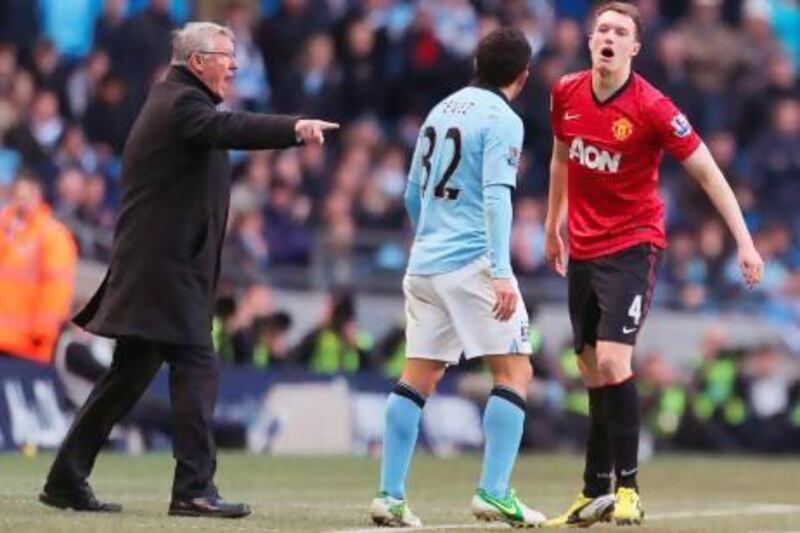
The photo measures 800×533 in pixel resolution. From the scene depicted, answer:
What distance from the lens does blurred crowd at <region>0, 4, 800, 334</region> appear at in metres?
22.7

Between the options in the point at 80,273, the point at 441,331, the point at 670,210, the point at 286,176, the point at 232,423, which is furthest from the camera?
the point at 670,210

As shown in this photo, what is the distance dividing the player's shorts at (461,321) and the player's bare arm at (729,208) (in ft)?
3.40

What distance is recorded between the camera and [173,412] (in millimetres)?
11914

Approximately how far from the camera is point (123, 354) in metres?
12.2

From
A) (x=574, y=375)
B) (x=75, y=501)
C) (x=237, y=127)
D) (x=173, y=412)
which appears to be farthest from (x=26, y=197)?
(x=237, y=127)

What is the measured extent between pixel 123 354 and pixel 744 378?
41.9 feet

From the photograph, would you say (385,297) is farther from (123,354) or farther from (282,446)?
(123,354)

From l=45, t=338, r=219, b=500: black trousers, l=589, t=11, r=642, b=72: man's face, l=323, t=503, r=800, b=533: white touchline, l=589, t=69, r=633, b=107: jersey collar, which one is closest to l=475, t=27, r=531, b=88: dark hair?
l=589, t=11, r=642, b=72: man's face

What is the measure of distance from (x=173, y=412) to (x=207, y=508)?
481mm

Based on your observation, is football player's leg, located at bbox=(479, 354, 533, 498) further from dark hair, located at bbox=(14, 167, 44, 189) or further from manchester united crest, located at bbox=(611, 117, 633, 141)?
dark hair, located at bbox=(14, 167, 44, 189)

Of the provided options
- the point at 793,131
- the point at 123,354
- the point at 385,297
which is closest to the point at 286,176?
the point at 385,297

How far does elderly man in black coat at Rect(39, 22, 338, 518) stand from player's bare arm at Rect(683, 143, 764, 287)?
225cm

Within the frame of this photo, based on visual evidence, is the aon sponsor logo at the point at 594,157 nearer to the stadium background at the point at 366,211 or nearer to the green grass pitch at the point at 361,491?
the green grass pitch at the point at 361,491

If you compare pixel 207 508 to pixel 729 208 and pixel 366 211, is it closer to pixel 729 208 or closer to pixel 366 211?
pixel 729 208
